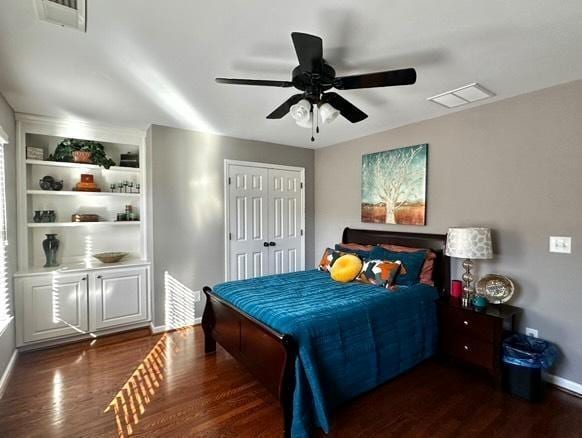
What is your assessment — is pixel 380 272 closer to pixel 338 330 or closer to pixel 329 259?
pixel 329 259

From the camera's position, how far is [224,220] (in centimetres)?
400

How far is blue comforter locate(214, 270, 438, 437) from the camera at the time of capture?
1.86 metres

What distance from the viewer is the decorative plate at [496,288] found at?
2599 mm

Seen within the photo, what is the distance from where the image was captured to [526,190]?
2580 millimetres

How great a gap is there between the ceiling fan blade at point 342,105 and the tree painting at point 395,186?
59.9 inches

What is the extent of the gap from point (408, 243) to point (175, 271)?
2.85 metres

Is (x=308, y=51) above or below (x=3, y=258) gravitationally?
above

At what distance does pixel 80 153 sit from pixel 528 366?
15.8 ft

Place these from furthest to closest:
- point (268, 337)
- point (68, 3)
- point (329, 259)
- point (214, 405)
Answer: point (329, 259)
point (214, 405)
point (268, 337)
point (68, 3)

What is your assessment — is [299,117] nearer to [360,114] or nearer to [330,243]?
[360,114]

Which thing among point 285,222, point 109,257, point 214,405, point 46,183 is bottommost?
point 214,405

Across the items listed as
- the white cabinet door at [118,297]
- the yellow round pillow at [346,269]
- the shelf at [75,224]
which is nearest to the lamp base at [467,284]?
the yellow round pillow at [346,269]

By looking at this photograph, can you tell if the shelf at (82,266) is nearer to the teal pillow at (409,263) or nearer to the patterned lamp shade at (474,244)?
the teal pillow at (409,263)

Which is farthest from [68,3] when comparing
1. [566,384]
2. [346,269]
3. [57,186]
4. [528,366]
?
[566,384]
